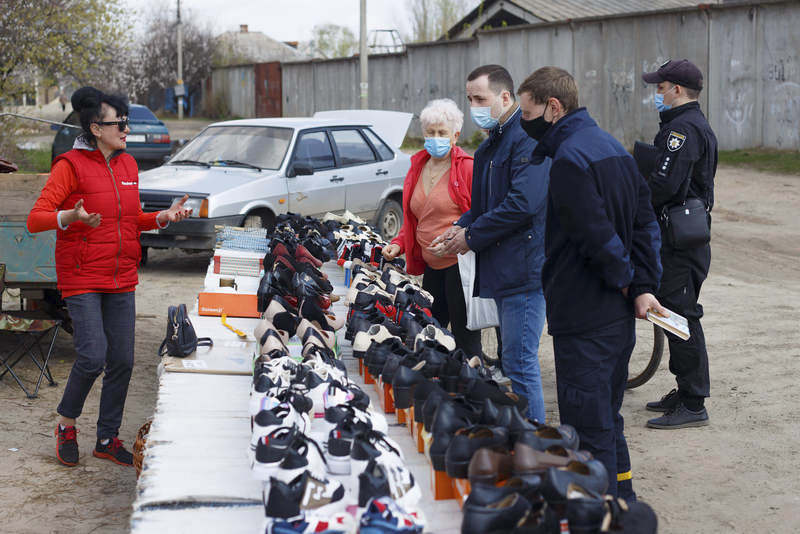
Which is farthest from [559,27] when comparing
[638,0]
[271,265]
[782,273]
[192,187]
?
[271,265]

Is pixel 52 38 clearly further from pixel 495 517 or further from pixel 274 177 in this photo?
pixel 495 517

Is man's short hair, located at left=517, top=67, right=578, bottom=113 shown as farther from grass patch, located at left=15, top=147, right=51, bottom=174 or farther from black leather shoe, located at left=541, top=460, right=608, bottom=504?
grass patch, located at left=15, top=147, right=51, bottom=174

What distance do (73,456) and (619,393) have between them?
2.94 metres

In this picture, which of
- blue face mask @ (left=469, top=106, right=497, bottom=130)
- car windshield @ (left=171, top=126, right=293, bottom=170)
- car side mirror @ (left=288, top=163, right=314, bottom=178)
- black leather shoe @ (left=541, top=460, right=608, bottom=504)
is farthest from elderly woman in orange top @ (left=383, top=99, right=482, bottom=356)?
car windshield @ (left=171, top=126, right=293, bottom=170)

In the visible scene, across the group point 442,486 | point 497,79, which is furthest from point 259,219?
point 442,486

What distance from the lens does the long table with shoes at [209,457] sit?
8.50 feet

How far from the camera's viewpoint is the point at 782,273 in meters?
10.3

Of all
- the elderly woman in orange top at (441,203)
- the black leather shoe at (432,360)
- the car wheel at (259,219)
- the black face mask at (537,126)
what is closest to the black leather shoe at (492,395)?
the black leather shoe at (432,360)

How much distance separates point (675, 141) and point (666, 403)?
1706 millimetres

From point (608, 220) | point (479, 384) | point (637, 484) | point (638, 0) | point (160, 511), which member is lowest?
point (637, 484)

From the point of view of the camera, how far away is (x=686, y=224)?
5.08 m

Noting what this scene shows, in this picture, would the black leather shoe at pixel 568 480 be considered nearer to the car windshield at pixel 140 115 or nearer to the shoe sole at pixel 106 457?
the shoe sole at pixel 106 457

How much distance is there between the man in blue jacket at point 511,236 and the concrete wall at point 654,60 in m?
14.6

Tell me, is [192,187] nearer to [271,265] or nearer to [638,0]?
[271,265]
